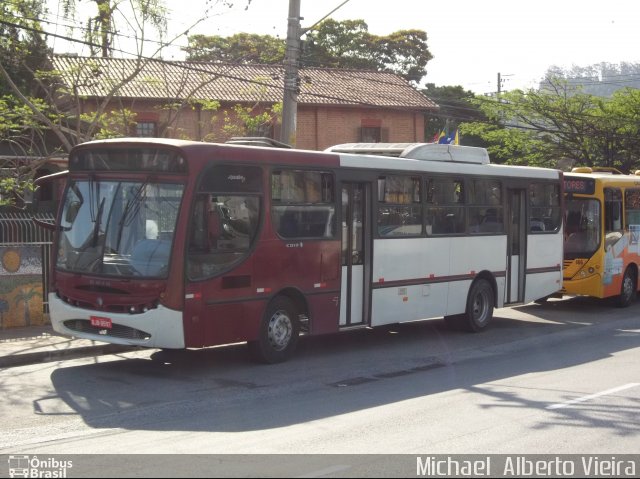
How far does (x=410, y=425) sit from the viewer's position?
8.81 metres

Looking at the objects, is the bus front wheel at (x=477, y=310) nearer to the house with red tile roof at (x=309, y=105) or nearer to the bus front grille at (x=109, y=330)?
the bus front grille at (x=109, y=330)

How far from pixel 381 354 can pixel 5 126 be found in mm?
9894

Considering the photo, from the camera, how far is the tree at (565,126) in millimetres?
39562

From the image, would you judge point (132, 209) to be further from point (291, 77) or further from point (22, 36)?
point (22, 36)

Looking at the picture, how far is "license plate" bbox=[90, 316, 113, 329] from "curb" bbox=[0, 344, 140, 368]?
1.91 m

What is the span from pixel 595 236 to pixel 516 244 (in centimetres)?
361

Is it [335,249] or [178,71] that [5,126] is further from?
[178,71]

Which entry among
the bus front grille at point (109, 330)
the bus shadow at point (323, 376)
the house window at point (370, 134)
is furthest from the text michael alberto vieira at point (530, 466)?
the house window at point (370, 134)

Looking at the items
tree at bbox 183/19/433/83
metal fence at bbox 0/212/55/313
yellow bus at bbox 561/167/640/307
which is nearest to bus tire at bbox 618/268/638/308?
yellow bus at bbox 561/167/640/307

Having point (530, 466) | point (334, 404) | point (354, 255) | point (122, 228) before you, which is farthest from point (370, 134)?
point (530, 466)

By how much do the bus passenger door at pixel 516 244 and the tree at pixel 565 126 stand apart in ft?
72.8

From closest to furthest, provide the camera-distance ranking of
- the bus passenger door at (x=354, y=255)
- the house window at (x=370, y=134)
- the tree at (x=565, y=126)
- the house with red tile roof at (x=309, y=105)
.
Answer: the bus passenger door at (x=354, y=255)
the house with red tile roof at (x=309, y=105)
the house window at (x=370, y=134)
the tree at (x=565, y=126)

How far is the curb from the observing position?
41.6 ft

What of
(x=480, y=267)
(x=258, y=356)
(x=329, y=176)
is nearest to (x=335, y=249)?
(x=329, y=176)
